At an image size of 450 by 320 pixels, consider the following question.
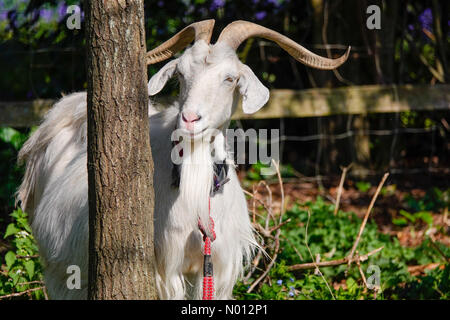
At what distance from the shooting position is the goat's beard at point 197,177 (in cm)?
309

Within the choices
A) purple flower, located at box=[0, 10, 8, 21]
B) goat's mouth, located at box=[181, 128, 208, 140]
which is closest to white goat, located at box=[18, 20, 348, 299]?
goat's mouth, located at box=[181, 128, 208, 140]

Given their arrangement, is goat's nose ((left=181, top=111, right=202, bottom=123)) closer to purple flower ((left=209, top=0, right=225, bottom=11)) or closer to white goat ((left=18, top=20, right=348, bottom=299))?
white goat ((left=18, top=20, right=348, bottom=299))

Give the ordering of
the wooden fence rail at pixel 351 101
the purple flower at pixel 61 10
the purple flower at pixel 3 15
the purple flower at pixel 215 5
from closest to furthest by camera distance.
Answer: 1. the wooden fence rail at pixel 351 101
2. the purple flower at pixel 61 10
3. the purple flower at pixel 3 15
4. the purple flower at pixel 215 5

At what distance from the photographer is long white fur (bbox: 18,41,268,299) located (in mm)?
3113

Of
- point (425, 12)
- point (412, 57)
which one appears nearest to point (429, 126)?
point (412, 57)

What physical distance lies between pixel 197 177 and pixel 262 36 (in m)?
0.90

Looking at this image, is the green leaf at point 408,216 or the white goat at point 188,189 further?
the green leaf at point 408,216

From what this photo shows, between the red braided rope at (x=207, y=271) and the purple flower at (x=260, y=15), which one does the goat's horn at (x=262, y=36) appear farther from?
the purple flower at (x=260, y=15)

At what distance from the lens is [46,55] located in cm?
631

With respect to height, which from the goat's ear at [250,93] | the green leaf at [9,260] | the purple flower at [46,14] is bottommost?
the green leaf at [9,260]

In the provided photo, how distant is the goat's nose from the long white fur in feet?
0.11

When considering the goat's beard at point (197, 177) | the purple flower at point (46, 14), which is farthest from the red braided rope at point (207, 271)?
the purple flower at point (46, 14)
